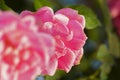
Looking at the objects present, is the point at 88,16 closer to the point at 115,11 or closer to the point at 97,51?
the point at 97,51

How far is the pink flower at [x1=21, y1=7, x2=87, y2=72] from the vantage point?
0.60 metres

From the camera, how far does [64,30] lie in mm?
610

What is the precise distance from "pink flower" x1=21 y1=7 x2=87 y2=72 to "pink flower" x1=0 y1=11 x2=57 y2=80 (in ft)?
0.22

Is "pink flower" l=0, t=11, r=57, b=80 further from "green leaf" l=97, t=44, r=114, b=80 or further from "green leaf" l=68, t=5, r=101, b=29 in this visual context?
"green leaf" l=97, t=44, r=114, b=80

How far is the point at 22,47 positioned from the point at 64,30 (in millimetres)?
119

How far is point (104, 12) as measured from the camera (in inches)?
42.9

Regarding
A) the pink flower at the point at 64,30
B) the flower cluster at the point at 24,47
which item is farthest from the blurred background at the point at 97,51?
the flower cluster at the point at 24,47

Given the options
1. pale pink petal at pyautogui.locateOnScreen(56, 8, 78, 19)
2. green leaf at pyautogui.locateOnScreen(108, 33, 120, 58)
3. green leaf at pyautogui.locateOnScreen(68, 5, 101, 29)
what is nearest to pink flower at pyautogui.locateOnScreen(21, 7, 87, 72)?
pale pink petal at pyautogui.locateOnScreen(56, 8, 78, 19)

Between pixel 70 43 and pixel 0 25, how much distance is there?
0.56 ft

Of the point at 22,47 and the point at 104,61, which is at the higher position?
the point at 22,47

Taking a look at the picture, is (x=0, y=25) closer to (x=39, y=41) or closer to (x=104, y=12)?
(x=39, y=41)

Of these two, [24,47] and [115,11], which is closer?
[24,47]

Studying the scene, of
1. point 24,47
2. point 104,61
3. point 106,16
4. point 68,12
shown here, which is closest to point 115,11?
point 106,16

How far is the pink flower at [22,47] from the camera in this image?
48 cm
